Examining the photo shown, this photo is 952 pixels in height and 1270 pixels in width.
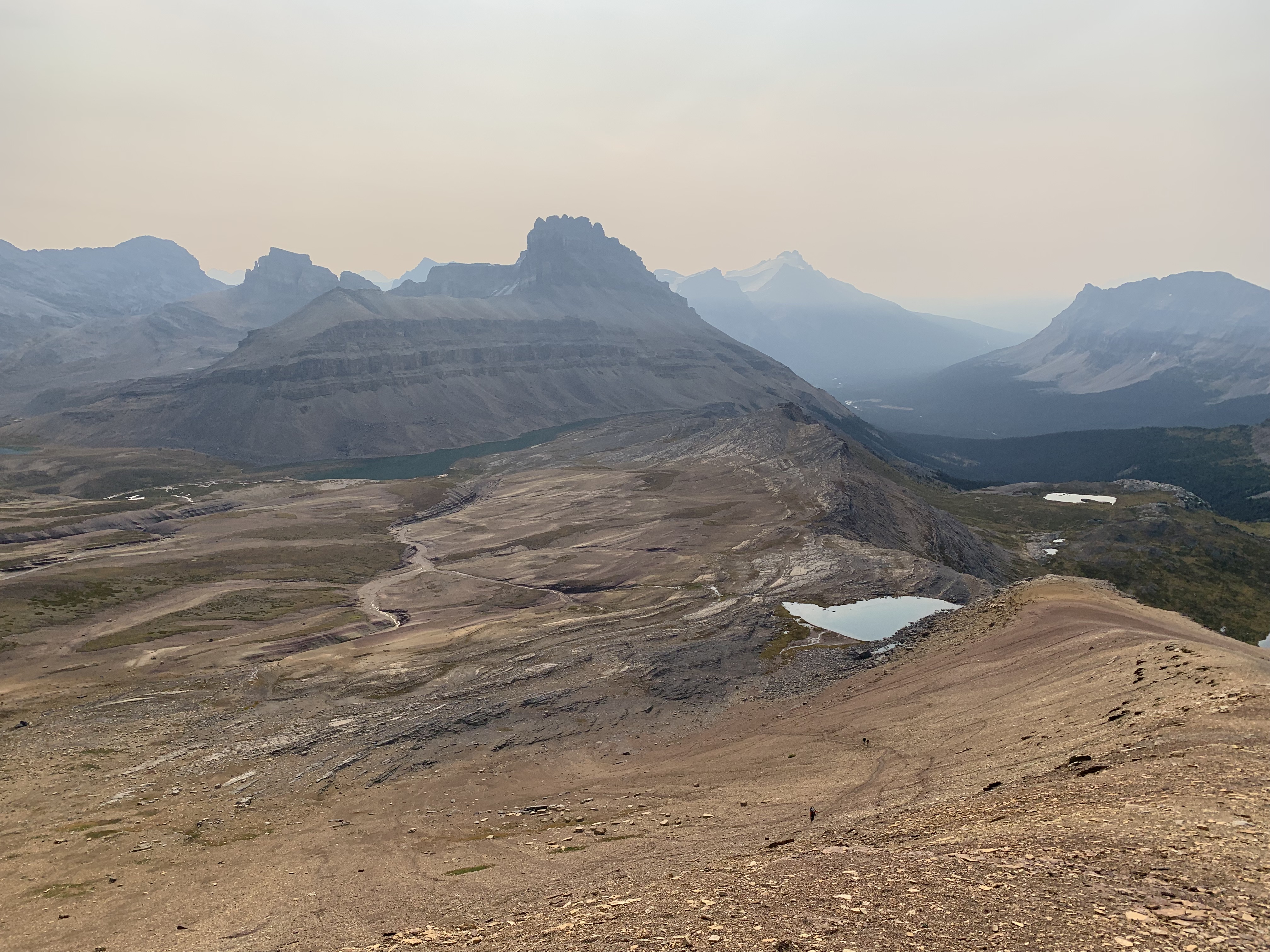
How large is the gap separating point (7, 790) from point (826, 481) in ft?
471

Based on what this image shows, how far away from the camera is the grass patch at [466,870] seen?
36.9 meters

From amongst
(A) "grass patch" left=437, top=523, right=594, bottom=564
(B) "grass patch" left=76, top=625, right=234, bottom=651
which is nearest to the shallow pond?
(A) "grass patch" left=437, top=523, right=594, bottom=564

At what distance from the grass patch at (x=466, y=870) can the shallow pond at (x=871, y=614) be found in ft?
190

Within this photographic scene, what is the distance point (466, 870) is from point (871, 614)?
→ 228ft

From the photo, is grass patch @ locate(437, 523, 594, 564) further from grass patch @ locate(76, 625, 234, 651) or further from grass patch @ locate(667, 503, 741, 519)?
grass patch @ locate(76, 625, 234, 651)

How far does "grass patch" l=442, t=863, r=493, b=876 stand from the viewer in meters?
36.9

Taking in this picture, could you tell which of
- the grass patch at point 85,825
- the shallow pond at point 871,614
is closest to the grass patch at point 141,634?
the grass patch at point 85,825

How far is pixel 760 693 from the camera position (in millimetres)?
70812

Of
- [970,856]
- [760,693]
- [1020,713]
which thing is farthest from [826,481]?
[970,856]

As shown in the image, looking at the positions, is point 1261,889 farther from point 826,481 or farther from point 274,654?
point 826,481

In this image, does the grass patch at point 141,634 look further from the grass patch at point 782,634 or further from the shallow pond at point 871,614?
the shallow pond at point 871,614

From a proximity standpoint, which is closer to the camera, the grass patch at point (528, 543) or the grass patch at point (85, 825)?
the grass patch at point (85, 825)

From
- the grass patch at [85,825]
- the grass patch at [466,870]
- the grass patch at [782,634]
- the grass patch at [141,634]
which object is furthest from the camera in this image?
the grass patch at [141,634]

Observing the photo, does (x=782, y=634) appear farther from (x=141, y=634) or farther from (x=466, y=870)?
(x=141, y=634)
